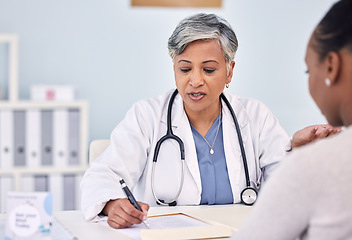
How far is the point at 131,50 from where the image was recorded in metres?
3.24

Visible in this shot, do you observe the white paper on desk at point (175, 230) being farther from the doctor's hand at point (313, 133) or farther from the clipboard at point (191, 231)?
the doctor's hand at point (313, 133)

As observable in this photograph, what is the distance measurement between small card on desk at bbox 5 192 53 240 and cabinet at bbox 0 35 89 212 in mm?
1989

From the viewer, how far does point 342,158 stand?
27.6 inches

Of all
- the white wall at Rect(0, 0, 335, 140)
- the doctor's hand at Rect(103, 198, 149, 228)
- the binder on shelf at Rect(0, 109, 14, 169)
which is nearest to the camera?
the doctor's hand at Rect(103, 198, 149, 228)

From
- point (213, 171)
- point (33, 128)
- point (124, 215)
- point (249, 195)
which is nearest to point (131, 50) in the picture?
point (33, 128)

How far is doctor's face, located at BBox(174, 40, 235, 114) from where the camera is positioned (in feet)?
5.49

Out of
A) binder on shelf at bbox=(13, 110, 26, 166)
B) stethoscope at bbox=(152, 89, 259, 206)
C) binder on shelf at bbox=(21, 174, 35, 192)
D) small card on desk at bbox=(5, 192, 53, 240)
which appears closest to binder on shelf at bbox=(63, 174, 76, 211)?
binder on shelf at bbox=(21, 174, 35, 192)

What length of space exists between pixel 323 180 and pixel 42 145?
2.50 meters

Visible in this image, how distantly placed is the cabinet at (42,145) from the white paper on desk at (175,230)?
1712 mm

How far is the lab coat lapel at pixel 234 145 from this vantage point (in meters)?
1.71

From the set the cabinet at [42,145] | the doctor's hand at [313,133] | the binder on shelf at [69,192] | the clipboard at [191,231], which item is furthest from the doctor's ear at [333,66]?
the binder on shelf at [69,192]

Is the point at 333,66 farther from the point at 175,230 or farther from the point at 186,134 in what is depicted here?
the point at 186,134

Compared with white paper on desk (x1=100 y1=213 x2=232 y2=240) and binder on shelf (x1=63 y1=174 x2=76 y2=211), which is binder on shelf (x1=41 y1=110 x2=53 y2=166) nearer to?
binder on shelf (x1=63 y1=174 x2=76 y2=211)

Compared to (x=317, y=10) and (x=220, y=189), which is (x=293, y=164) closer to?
(x=220, y=189)
